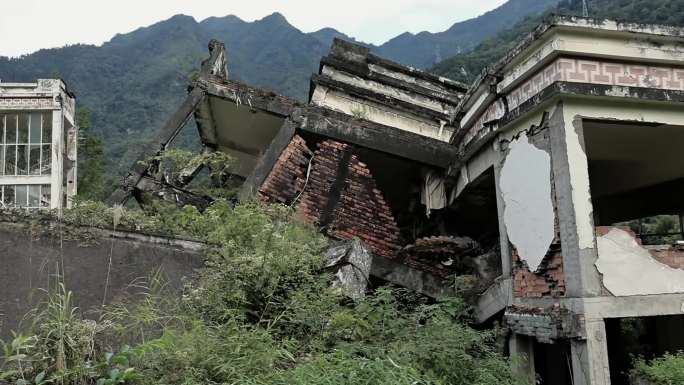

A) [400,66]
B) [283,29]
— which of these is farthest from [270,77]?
[400,66]

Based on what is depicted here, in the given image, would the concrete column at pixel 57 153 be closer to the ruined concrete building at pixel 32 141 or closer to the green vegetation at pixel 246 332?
the ruined concrete building at pixel 32 141

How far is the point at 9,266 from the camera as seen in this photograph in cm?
537

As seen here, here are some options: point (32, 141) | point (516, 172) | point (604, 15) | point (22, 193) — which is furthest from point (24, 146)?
point (604, 15)

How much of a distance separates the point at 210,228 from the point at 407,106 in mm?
4616

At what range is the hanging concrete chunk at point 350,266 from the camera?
591cm

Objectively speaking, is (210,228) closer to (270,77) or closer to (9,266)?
(9,266)

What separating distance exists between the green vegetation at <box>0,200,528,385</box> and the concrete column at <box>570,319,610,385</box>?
75cm

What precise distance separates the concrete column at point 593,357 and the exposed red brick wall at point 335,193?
3.45 metres

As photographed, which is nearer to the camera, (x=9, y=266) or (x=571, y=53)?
(x=9, y=266)

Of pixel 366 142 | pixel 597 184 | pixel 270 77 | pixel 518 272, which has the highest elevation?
pixel 270 77

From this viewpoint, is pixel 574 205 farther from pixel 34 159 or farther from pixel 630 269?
pixel 34 159

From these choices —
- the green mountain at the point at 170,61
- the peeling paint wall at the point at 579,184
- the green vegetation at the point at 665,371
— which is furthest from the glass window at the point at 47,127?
the green vegetation at the point at 665,371

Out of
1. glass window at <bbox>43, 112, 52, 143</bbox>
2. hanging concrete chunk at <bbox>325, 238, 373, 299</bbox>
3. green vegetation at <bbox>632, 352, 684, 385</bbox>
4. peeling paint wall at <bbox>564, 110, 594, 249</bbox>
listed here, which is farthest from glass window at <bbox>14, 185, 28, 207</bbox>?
green vegetation at <bbox>632, 352, 684, 385</bbox>

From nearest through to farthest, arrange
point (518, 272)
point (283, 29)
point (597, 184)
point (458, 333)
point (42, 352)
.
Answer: point (42, 352)
point (458, 333)
point (518, 272)
point (597, 184)
point (283, 29)
